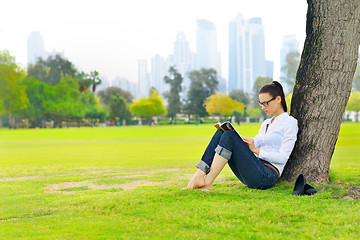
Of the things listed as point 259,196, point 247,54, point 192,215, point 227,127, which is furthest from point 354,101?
point 247,54

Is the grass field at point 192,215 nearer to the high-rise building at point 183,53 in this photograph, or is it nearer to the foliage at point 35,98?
the foliage at point 35,98

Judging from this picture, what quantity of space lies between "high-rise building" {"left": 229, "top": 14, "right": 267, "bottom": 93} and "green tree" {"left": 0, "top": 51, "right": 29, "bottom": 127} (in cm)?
9780

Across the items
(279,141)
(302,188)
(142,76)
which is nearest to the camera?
(302,188)

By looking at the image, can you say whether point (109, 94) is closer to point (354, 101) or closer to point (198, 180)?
point (354, 101)

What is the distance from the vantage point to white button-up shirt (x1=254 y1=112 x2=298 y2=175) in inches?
209

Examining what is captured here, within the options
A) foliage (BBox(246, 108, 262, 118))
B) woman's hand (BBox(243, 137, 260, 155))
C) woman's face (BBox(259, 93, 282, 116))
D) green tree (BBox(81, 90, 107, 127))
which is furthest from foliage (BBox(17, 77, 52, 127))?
woman's face (BBox(259, 93, 282, 116))

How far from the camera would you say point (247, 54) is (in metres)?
160

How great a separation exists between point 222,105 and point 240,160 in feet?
268

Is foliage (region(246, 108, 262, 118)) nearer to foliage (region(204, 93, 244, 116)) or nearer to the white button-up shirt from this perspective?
foliage (region(204, 93, 244, 116))

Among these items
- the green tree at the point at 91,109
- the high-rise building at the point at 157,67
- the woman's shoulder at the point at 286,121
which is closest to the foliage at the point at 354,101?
the green tree at the point at 91,109

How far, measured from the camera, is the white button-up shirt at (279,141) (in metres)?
5.31

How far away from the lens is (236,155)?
5.16 meters

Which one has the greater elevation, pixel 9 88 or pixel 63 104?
pixel 9 88

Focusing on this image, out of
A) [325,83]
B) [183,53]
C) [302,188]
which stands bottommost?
[302,188]
